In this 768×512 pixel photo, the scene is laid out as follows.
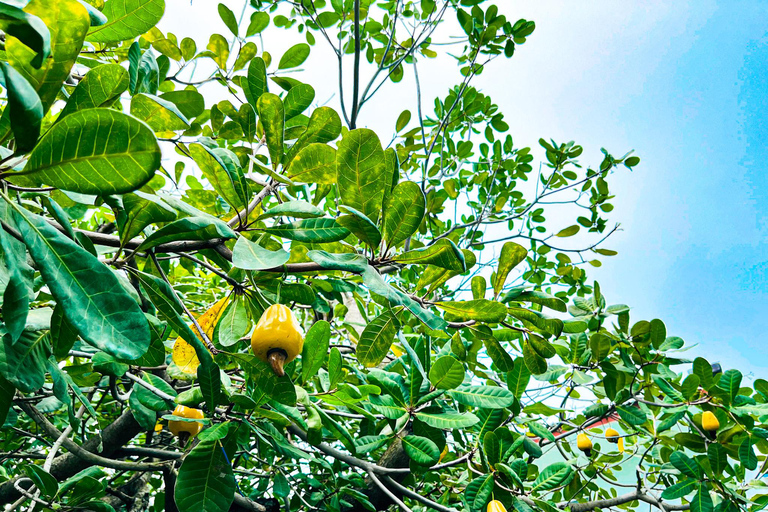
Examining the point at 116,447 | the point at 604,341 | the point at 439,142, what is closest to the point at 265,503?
the point at 116,447

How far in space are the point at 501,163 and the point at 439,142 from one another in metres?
0.40

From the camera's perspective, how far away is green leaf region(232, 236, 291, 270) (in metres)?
0.63

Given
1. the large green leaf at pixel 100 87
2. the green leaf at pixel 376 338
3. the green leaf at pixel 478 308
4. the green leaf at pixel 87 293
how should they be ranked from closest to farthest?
the green leaf at pixel 87 293
the large green leaf at pixel 100 87
the green leaf at pixel 478 308
the green leaf at pixel 376 338

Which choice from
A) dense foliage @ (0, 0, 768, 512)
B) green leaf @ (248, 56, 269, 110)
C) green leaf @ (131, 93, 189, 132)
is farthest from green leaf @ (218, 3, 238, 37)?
green leaf @ (131, 93, 189, 132)

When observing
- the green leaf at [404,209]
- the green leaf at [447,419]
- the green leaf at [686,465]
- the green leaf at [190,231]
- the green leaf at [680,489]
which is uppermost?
the green leaf at [686,465]

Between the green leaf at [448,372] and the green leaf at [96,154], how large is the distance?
2.60ft

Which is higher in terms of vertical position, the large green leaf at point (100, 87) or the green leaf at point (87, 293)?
the large green leaf at point (100, 87)

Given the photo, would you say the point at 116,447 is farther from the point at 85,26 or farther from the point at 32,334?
the point at 85,26

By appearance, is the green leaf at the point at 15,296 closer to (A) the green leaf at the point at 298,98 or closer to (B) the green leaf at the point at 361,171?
(B) the green leaf at the point at 361,171

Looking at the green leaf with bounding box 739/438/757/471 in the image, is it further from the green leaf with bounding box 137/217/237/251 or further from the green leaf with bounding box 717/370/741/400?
the green leaf with bounding box 137/217/237/251

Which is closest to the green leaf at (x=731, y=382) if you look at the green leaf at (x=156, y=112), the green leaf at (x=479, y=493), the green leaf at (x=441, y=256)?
the green leaf at (x=479, y=493)

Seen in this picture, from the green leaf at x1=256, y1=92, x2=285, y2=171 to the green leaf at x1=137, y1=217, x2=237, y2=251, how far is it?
0.80ft

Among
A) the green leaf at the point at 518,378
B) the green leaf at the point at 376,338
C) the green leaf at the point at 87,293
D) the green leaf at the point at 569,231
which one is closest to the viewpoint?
the green leaf at the point at 87,293

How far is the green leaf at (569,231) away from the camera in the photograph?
273 centimetres
